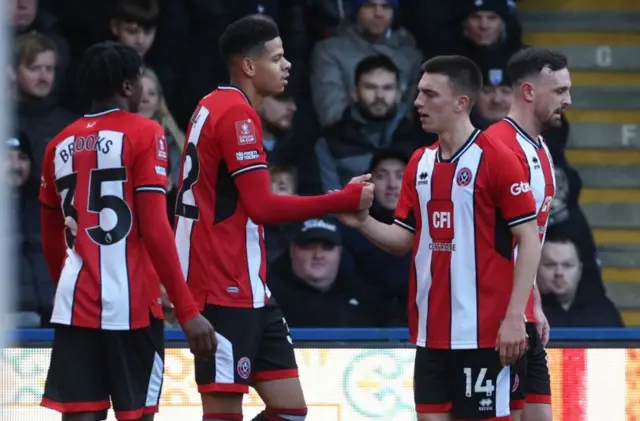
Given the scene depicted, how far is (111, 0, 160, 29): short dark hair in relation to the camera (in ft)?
25.5

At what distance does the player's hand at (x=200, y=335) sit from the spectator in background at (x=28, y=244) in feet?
10.2

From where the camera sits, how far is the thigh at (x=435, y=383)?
469cm

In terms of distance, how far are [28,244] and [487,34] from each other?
2.88 metres

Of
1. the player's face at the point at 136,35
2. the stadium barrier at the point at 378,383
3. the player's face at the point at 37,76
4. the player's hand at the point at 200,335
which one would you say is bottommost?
the stadium barrier at the point at 378,383

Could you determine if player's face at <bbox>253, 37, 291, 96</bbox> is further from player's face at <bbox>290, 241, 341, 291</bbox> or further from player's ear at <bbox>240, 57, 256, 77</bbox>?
player's face at <bbox>290, 241, 341, 291</bbox>

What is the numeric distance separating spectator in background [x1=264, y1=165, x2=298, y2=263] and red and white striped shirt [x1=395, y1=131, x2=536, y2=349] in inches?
118

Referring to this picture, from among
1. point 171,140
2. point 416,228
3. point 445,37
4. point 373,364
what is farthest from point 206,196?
point 445,37

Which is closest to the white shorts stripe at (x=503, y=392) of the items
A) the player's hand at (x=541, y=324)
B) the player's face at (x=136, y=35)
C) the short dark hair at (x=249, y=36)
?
the player's hand at (x=541, y=324)

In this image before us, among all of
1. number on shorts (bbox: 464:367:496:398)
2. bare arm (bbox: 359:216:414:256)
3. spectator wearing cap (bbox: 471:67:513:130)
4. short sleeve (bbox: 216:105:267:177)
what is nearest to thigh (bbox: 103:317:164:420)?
short sleeve (bbox: 216:105:267:177)

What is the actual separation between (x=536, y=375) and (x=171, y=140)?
9.94ft

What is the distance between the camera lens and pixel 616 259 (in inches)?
317

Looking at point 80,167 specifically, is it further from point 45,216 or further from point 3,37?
point 3,37

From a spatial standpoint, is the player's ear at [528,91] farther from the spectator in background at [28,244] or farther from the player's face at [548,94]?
the spectator in background at [28,244]

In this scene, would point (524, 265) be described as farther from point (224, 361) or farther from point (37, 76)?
point (37, 76)
